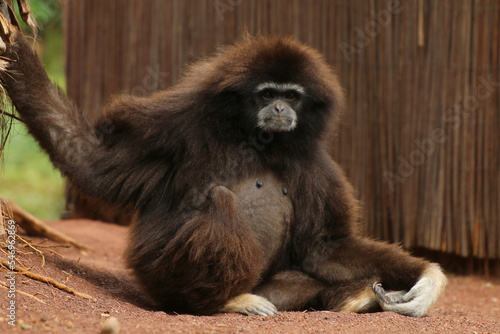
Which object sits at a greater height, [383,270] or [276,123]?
[276,123]

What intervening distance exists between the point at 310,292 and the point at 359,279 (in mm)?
511

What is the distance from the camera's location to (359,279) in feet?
20.6

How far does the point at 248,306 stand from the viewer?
18.2ft

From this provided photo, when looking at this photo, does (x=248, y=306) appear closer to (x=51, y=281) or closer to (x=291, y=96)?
(x=51, y=281)

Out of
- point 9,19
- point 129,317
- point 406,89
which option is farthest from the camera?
point 406,89

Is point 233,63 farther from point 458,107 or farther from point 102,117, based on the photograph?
point 458,107

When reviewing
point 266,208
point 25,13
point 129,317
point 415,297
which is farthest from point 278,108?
point 25,13

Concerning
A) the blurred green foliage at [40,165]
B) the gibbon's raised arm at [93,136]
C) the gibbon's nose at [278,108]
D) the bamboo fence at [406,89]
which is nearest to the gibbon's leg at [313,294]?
the gibbon's raised arm at [93,136]

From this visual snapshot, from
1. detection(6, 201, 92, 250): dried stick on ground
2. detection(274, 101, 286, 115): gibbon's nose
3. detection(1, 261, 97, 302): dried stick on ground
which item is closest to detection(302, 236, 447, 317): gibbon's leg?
detection(274, 101, 286, 115): gibbon's nose

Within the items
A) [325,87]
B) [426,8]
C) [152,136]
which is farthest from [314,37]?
[152,136]

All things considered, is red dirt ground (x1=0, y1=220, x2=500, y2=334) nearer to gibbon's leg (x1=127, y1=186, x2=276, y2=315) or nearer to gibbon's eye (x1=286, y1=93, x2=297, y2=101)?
gibbon's leg (x1=127, y1=186, x2=276, y2=315)

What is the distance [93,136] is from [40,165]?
488 inches

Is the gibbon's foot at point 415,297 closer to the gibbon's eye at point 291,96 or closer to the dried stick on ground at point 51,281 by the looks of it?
the gibbon's eye at point 291,96

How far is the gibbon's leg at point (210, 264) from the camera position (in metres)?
5.44
